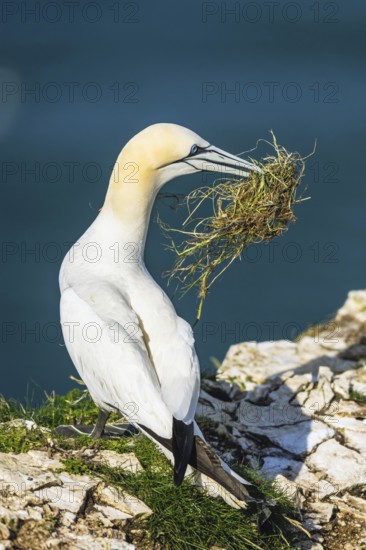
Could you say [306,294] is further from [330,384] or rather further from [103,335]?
[103,335]

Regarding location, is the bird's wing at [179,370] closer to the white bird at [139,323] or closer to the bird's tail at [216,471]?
the white bird at [139,323]

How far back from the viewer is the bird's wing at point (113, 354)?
20.5 feet

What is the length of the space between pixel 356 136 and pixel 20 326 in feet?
26.7

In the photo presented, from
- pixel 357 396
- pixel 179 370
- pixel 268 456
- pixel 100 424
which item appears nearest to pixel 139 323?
pixel 179 370

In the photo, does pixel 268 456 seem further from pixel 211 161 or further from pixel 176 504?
pixel 211 161

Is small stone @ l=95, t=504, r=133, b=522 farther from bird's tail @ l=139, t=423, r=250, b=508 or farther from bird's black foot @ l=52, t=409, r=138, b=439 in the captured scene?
bird's black foot @ l=52, t=409, r=138, b=439

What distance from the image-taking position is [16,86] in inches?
848

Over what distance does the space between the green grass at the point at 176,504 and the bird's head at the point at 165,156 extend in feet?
6.67

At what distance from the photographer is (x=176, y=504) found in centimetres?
628

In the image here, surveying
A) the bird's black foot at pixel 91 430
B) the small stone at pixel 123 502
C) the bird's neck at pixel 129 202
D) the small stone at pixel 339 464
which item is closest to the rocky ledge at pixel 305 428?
the small stone at pixel 339 464

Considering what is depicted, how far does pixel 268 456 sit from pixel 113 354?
1865 mm

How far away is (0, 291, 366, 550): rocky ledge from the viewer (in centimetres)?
589

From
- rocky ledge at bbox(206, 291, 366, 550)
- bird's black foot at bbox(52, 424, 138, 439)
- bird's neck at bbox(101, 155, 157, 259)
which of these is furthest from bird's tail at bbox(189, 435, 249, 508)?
bird's neck at bbox(101, 155, 157, 259)

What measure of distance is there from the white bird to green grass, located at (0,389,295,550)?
170 mm
